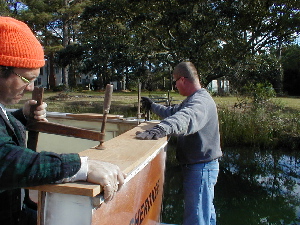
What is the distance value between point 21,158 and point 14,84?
31cm

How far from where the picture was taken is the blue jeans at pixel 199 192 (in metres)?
2.58

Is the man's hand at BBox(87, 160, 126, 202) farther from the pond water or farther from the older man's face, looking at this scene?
the pond water

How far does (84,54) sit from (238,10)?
5168 millimetres

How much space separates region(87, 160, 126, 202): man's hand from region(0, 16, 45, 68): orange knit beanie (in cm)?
44

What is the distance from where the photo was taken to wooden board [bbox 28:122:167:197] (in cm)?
111

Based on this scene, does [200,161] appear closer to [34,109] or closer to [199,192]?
[199,192]

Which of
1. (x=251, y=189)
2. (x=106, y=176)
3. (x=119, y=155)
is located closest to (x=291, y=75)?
(x=251, y=189)

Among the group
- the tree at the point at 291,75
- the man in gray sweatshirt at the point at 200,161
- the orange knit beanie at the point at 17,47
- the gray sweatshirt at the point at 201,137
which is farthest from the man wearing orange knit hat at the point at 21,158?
the tree at the point at 291,75

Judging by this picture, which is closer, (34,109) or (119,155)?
(34,109)

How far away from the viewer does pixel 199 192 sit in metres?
2.60

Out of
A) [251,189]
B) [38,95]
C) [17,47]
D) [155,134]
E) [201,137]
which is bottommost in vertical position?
[251,189]

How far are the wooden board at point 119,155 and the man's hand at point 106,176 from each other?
0.07 ft

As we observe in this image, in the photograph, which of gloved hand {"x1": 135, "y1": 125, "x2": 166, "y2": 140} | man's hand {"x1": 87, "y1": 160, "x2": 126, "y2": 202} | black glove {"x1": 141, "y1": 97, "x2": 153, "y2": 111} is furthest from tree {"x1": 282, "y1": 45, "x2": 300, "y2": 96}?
man's hand {"x1": 87, "y1": 160, "x2": 126, "y2": 202}

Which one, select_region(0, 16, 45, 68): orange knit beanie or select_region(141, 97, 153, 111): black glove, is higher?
select_region(0, 16, 45, 68): orange knit beanie
